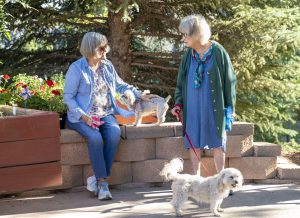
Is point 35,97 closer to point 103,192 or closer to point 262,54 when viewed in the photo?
point 103,192

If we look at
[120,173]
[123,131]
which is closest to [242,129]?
[123,131]

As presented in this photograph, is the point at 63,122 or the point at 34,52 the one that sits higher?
the point at 34,52

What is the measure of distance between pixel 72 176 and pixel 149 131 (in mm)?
866

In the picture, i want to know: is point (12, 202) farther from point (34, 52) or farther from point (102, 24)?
point (34, 52)

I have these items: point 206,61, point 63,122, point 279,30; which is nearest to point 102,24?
point 279,30

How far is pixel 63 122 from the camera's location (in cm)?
534

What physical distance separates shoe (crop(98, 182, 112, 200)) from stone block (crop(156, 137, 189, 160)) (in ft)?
2.49

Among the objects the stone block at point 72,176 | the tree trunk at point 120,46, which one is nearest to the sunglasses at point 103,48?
the stone block at point 72,176

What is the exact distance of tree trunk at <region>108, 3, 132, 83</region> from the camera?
8.35m

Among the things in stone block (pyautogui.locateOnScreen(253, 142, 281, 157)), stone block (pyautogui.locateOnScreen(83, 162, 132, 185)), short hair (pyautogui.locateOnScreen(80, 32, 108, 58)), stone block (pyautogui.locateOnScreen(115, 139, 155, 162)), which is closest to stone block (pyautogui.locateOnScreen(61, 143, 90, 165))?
stone block (pyautogui.locateOnScreen(83, 162, 132, 185))

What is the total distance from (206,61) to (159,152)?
1.19 meters

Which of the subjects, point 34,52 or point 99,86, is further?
point 34,52

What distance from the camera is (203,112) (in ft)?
15.6

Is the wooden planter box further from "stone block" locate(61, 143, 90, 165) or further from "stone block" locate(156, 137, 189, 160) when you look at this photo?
"stone block" locate(156, 137, 189, 160)
